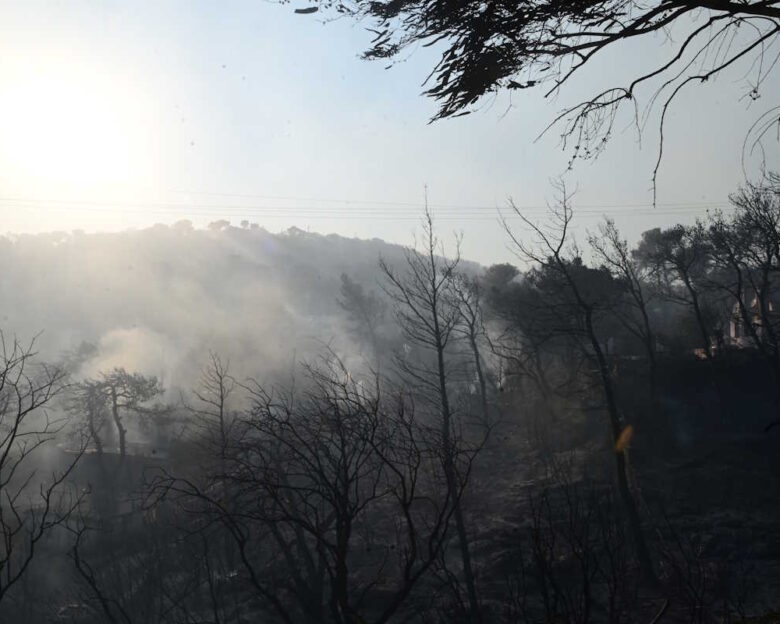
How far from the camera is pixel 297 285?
104 metres

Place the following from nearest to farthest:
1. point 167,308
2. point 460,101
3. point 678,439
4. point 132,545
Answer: point 460,101 < point 132,545 < point 678,439 < point 167,308

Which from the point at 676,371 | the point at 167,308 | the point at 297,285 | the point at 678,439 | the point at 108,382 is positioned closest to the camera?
the point at 678,439

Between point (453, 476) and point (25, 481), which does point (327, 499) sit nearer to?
point (453, 476)

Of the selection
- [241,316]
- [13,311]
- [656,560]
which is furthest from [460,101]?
[13,311]

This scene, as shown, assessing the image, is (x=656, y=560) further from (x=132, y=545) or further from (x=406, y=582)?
(x=132, y=545)

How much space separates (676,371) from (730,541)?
11925 mm

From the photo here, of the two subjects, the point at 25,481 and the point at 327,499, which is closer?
the point at 327,499

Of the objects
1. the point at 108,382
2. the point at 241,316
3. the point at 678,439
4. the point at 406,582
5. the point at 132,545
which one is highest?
the point at 241,316

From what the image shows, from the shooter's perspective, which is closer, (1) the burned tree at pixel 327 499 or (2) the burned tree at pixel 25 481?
(1) the burned tree at pixel 327 499

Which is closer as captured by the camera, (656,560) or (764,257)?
(656,560)

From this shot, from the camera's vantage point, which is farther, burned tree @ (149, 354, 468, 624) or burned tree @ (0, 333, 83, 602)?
burned tree @ (0, 333, 83, 602)

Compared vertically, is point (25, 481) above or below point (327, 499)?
below

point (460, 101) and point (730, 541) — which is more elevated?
point (460, 101)

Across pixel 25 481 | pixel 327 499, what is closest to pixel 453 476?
pixel 327 499
